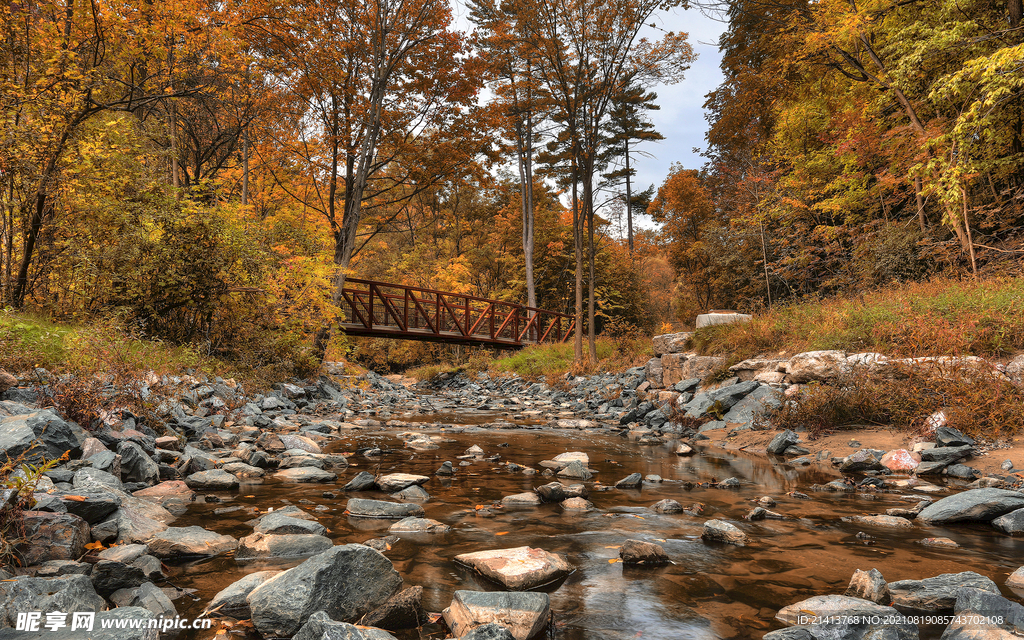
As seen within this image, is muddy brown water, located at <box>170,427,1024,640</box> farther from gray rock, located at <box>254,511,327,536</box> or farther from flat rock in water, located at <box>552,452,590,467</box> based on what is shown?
flat rock in water, located at <box>552,452,590,467</box>

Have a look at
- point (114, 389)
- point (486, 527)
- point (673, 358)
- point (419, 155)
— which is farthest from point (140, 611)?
point (419, 155)

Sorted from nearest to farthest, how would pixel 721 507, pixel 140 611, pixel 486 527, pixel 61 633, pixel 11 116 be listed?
pixel 61 633
pixel 140 611
pixel 486 527
pixel 721 507
pixel 11 116

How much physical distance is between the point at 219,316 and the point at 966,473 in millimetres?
10202

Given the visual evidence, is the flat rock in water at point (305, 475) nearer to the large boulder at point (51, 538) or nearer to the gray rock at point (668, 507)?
the large boulder at point (51, 538)

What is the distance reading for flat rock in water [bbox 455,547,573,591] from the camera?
6.99ft

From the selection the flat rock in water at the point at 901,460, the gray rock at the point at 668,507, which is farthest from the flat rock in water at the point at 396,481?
the flat rock in water at the point at 901,460

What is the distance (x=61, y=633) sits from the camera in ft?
4.63

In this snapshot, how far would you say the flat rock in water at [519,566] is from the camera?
83.9 inches

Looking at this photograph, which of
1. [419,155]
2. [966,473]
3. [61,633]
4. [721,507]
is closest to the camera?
[61,633]

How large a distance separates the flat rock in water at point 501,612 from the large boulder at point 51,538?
5.49ft

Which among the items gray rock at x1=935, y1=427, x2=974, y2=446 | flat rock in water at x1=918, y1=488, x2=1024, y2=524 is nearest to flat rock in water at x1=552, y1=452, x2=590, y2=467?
flat rock in water at x1=918, y1=488, x2=1024, y2=524

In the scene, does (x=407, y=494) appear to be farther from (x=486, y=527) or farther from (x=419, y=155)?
(x=419, y=155)

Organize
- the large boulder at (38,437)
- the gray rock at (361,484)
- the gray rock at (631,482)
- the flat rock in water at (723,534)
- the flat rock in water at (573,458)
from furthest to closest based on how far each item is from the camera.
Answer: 1. the flat rock in water at (573,458)
2. the gray rock at (631,482)
3. the gray rock at (361,484)
4. the flat rock in water at (723,534)
5. the large boulder at (38,437)

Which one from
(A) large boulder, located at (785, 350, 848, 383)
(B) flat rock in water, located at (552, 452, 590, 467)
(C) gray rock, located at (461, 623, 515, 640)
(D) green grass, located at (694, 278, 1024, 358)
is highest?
(D) green grass, located at (694, 278, 1024, 358)
